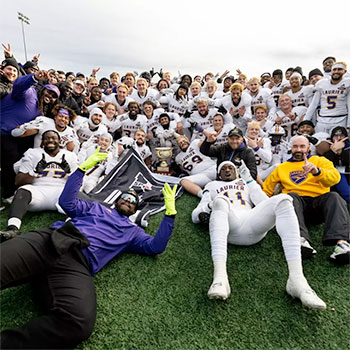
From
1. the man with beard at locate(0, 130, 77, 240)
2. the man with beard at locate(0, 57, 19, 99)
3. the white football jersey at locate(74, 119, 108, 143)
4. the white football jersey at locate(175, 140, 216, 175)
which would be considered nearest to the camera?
the man with beard at locate(0, 130, 77, 240)

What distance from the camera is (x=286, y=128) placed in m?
6.25

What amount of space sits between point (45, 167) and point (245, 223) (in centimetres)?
317

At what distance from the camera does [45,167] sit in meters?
4.10

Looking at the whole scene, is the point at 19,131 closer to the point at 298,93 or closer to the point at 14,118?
the point at 14,118

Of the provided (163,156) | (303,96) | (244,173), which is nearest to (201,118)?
(163,156)

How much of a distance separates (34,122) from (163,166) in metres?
2.83

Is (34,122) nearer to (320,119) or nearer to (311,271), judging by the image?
(311,271)

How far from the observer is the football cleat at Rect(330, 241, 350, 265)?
2.92m

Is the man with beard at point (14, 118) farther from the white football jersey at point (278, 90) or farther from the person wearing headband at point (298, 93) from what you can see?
the white football jersey at point (278, 90)

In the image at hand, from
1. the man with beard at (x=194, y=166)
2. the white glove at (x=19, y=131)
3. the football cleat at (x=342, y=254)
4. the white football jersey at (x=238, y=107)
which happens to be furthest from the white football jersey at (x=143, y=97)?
the football cleat at (x=342, y=254)

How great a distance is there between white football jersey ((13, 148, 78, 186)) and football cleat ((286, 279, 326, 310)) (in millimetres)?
3507

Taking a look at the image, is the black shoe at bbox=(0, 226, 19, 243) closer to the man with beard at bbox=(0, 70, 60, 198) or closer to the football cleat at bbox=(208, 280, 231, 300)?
the man with beard at bbox=(0, 70, 60, 198)

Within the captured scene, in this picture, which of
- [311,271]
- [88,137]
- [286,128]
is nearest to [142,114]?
[88,137]

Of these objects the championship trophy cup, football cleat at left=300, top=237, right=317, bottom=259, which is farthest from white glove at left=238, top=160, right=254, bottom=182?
the championship trophy cup
